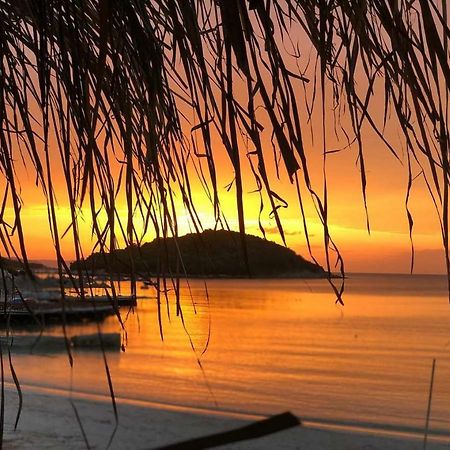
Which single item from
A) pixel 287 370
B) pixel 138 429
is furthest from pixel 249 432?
pixel 287 370

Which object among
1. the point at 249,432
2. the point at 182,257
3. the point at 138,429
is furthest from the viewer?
the point at 138,429

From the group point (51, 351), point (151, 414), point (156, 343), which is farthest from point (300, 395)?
point (156, 343)

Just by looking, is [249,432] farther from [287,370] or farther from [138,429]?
[287,370]

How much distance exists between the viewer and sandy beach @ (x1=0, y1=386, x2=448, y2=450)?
917 cm

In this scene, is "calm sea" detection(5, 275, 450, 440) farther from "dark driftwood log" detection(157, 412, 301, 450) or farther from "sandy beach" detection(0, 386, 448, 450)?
"dark driftwood log" detection(157, 412, 301, 450)

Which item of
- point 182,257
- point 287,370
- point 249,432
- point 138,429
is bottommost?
point 287,370

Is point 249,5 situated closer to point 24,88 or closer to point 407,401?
point 24,88

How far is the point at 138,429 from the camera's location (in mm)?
11047

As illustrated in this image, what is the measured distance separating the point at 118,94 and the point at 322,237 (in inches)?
13.1

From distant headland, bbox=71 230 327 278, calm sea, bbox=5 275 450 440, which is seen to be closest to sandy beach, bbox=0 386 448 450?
calm sea, bbox=5 275 450 440

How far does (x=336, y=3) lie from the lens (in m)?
0.73

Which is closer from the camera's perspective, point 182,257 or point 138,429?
point 182,257

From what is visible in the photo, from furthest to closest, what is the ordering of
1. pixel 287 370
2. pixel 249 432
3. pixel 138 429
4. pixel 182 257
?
pixel 287 370 → pixel 138 429 → pixel 182 257 → pixel 249 432

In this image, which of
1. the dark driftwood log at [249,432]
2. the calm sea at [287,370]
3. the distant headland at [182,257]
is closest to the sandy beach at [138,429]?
the calm sea at [287,370]
